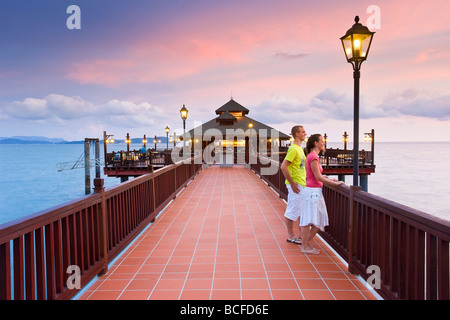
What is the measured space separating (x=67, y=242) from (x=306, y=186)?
2.89 meters

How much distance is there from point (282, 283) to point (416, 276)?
55.8 inches

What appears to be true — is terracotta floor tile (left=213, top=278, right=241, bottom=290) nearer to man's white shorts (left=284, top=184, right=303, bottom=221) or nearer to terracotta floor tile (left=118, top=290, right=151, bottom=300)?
terracotta floor tile (left=118, top=290, right=151, bottom=300)

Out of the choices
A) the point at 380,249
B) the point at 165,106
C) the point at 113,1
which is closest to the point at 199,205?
the point at 380,249

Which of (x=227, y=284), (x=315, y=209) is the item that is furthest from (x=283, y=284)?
(x=315, y=209)

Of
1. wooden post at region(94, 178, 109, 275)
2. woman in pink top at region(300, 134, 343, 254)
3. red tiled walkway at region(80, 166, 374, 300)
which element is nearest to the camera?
red tiled walkway at region(80, 166, 374, 300)

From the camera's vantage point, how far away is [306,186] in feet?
13.5

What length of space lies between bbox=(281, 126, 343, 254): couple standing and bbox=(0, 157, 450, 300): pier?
266 millimetres

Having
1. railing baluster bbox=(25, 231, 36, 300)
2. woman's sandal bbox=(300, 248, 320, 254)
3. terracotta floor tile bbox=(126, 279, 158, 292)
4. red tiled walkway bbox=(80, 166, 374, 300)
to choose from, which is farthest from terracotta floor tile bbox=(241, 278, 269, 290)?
railing baluster bbox=(25, 231, 36, 300)

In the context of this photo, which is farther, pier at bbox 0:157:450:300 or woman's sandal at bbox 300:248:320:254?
woman's sandal at bbox 300:248:320:254

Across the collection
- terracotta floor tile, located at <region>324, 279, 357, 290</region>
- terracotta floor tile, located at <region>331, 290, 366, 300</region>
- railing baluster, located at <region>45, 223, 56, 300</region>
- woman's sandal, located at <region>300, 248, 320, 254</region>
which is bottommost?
terracotta floor tile, located at <region>324, 279, 357, 290</region>

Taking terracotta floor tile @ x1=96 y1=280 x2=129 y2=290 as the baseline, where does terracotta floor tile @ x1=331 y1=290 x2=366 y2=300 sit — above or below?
below

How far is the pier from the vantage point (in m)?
2.25

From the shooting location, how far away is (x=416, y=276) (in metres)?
2.39
